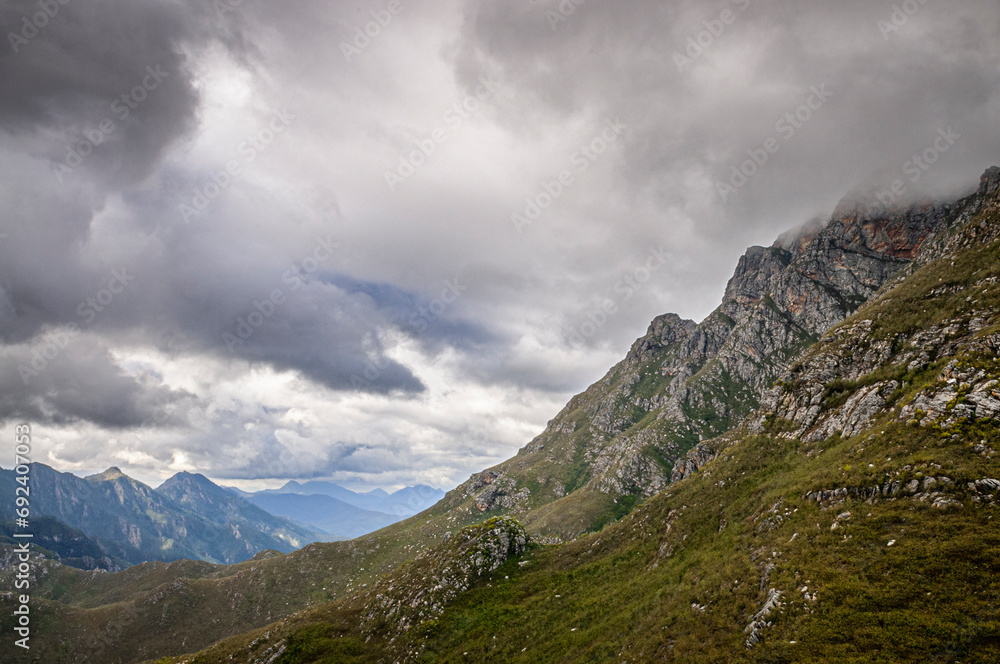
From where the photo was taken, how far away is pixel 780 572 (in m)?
26.1

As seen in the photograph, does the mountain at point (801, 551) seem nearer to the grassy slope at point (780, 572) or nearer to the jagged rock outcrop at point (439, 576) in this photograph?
the grassy slope at point (780, 572)

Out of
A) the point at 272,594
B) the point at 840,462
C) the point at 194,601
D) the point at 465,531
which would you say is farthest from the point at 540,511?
the point at 840,462

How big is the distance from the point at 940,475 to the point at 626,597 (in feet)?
86.0

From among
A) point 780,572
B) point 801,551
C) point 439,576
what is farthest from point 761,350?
point 780,572

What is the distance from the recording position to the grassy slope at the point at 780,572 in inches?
751

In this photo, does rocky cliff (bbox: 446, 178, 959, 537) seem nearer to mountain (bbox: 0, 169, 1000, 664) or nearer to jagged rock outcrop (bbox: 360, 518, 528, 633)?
jagged rock outcrop (bbox: 360, 518, 528, 633)

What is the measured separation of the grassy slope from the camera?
19078mm

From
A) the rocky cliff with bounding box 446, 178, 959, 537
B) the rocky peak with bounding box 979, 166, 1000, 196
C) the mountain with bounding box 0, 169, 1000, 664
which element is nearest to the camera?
the mountain with bounding box 0, 169, 1000, 664

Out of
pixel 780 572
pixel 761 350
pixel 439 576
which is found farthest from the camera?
pixel 761 350

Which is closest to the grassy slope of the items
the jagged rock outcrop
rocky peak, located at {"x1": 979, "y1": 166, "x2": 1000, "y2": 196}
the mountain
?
the mountain

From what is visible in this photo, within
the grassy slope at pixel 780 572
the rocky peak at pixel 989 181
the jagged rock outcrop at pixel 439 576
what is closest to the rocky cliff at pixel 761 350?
the rocky peak at pixel 989 181

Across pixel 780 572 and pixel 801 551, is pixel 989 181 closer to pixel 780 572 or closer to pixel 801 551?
pixel 801 551

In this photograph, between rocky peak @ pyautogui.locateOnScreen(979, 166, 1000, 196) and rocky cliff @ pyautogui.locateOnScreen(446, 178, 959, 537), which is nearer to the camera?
rocky peak @ pyautogui.locateOnScreen(979, 166, 1000, 196)

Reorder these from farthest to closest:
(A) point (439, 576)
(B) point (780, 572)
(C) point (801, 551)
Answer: (A) point (439, 576) < (C) point (801, 551) < (B) point (780, 572)
